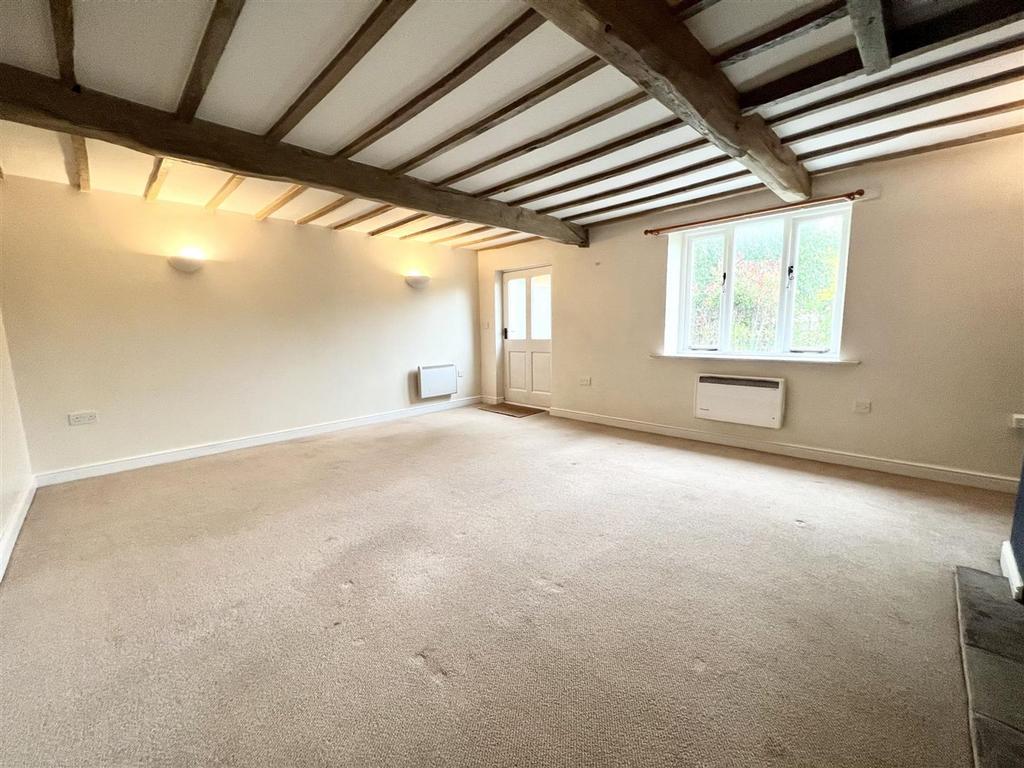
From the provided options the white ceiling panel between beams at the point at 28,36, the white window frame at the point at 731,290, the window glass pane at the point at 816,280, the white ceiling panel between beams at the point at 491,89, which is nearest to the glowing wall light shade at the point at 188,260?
the white ceiling panel between beams at the point at 28,36

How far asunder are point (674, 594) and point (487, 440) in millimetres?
2733

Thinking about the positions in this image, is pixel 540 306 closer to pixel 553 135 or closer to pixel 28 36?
pixel 553 135

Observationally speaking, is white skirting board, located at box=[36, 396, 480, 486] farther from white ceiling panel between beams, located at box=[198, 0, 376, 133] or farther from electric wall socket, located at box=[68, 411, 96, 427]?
white ceiling panel between beams, located at box=[198, 0, 376, 133]

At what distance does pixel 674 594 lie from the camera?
1817mm

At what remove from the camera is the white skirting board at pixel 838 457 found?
2865 mm

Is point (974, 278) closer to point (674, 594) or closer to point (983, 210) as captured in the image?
point (983, 210)

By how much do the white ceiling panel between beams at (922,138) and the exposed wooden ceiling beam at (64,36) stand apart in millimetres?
4182

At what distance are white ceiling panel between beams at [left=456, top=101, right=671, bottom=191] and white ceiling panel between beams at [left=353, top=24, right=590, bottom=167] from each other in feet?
1.83

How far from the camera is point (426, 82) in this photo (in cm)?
A: 204

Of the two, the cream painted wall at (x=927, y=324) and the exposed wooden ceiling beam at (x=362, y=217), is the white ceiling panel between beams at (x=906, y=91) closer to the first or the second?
the cream painted wall at (x=927, y=324)

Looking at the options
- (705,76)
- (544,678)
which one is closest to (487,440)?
(544,678)

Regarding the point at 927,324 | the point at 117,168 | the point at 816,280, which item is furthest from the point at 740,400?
the point at 117,168

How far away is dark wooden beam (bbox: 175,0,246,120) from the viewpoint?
1545 mm

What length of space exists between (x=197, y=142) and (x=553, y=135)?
82.1 inches
